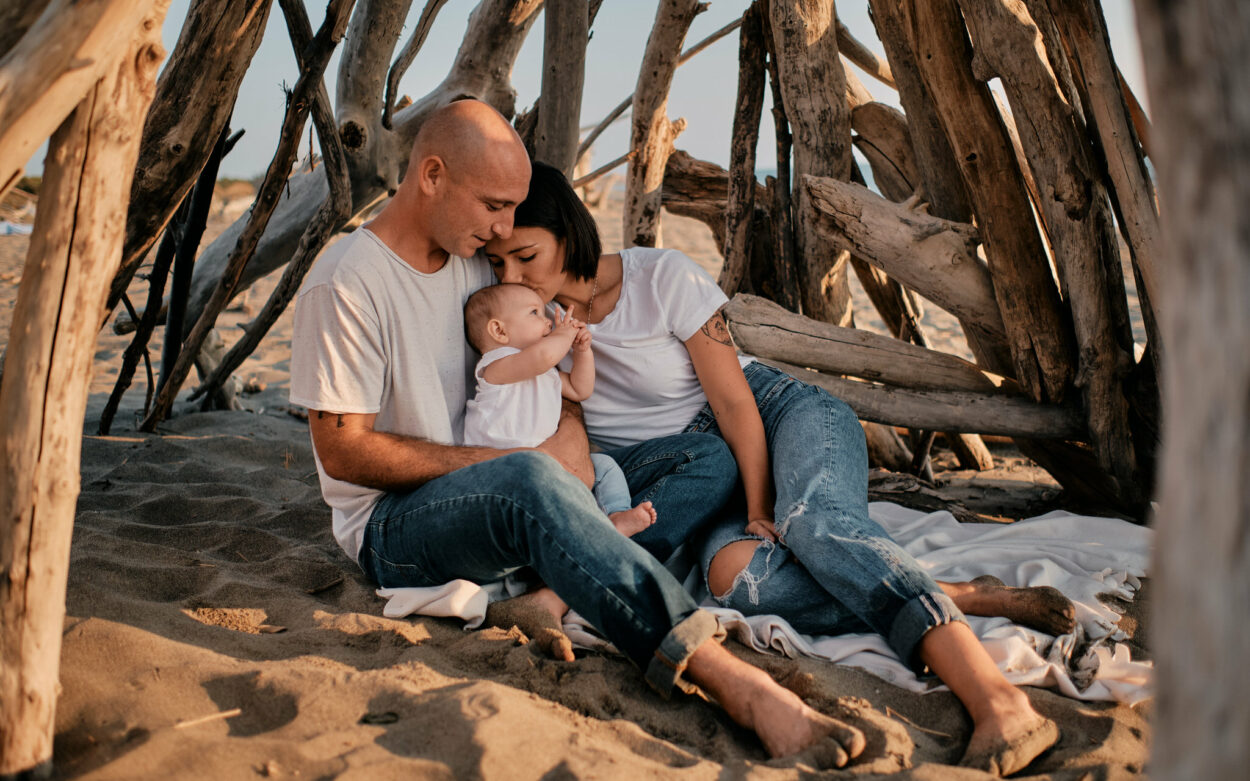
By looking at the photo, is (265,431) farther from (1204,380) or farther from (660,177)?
(1204,380)

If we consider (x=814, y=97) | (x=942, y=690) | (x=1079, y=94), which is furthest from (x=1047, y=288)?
(x=942, y=690)

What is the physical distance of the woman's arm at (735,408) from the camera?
294cm

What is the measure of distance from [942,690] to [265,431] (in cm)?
421

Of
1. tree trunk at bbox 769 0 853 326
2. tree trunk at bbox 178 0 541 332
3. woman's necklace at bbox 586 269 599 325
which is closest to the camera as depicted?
woman's necklace at bbox 586 269 599 325

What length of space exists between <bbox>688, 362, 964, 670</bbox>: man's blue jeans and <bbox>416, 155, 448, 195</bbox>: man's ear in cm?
120

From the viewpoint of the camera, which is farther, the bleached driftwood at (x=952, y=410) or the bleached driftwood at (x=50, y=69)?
the bleached driftwood at (x=952, y=410)

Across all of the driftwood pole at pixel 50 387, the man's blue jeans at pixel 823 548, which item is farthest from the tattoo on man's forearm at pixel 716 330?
the driftwood pole at pixel 50 387

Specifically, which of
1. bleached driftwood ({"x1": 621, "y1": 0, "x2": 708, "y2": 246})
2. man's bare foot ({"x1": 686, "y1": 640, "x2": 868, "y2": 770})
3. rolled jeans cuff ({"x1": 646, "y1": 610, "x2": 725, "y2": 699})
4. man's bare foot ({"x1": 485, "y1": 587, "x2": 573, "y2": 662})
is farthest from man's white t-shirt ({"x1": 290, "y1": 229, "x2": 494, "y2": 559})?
bleached driftwood ({"x1": 621, "y1": 0, "x2": 708, "y2": 246})

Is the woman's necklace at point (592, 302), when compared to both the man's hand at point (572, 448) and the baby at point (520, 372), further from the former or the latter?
the man's hand at point (572, 448)

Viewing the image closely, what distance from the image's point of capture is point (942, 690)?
7.37 ft

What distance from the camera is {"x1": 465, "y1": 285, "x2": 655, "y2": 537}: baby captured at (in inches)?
112

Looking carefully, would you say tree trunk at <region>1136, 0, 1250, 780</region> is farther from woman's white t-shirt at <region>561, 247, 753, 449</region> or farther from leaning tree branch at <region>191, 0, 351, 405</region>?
leaning tree branch at <region>191, 0, 351, 405</region>

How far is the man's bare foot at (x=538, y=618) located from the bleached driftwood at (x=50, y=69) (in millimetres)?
1575

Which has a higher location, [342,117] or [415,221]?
[342,117]
